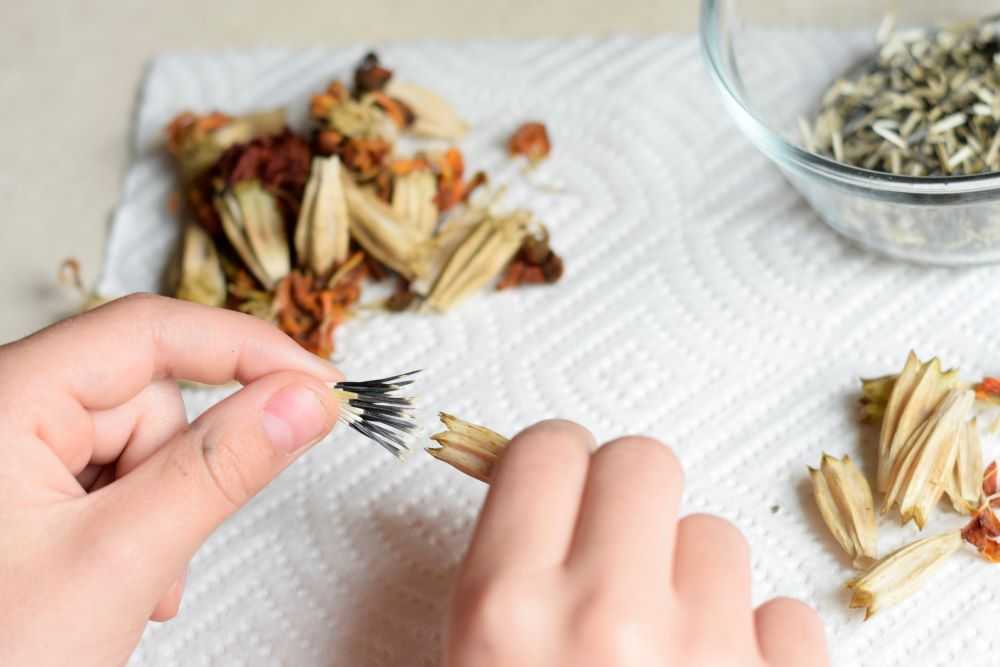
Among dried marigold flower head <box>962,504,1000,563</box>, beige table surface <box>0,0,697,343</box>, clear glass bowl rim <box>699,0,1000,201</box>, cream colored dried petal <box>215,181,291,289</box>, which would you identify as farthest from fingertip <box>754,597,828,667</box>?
beige table surface <box>0,0,697,343</box>

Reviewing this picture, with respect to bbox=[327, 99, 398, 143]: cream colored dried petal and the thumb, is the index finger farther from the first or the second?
bbox=[327, 99, 398, 143]: cream colored dried petal

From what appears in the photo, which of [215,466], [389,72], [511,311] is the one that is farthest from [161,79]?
[215,466]

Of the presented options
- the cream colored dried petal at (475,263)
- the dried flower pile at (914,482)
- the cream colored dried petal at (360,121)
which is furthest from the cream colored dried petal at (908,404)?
the cream colored dried petal at (360,121)

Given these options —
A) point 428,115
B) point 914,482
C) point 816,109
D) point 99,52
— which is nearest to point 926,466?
point 914,482

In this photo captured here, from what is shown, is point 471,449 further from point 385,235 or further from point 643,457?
point 385,235

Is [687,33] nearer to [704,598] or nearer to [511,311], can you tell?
[511,311]
